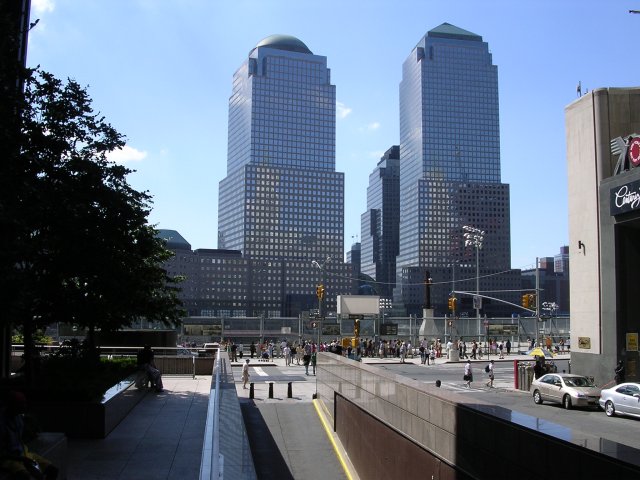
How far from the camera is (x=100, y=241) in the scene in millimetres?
15539

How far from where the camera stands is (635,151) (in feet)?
88.0

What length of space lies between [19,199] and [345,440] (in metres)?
11.6

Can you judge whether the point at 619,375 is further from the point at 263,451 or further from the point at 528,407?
the point at 263,451

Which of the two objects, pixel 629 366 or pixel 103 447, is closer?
pixel 103 447

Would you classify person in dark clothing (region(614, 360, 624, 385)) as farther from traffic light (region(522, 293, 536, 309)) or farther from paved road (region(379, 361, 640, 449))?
traffic light (region(522, 293, 536, 309))

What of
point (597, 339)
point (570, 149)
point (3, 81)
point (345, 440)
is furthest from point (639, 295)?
point (3, 81)

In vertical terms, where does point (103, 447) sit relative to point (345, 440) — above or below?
above

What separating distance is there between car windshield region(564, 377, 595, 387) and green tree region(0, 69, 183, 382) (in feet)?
53.4

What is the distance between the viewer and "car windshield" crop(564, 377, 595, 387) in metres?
23.7

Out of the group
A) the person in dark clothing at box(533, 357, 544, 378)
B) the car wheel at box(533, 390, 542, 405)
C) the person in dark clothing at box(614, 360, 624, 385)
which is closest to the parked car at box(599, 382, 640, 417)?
the car wheel at box(533, 390, 542, 405)

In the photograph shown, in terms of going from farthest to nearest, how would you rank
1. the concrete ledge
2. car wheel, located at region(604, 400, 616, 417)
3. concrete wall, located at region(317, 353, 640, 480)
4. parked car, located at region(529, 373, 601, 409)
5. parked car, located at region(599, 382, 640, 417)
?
parked car, located at region(529, 373, 601, 409) → car wheel, located at region(604, 400, 616, 417) → parked car, located at region(599, 382, 640, 417) → the concrete ledge → concrete wall, located at region(317, 353, 640, 480)

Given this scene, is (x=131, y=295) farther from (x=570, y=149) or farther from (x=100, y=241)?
(x=570, y=149)

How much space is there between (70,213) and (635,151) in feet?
75.8

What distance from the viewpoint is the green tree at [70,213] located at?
13805 mm
